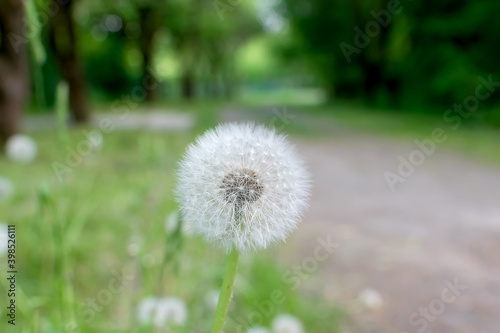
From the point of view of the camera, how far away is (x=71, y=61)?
37.9 feet

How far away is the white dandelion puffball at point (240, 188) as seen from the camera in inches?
27.3

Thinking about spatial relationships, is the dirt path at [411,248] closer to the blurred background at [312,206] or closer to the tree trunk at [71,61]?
the blurred background at [312,206]

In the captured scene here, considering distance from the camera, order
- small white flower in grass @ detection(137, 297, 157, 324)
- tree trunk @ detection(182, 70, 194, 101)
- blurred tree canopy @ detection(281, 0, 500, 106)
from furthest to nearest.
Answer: tree trunk @ detection(182, 70, 194, 101) → blurred tree canopy @ detection(281, 0, 500, 106) → small white flower in grass @ detection(137, 297, 157, 324)

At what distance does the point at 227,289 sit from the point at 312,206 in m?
4.36

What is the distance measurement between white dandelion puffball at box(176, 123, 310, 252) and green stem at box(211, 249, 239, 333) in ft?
0.10

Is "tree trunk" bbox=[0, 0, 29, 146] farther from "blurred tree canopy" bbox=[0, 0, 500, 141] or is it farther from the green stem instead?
the green stem

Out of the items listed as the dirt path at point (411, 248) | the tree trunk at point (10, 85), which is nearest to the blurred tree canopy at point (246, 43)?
A: the tree trunk at point (10, 85)

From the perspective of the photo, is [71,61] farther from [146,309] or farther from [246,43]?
[246,43]

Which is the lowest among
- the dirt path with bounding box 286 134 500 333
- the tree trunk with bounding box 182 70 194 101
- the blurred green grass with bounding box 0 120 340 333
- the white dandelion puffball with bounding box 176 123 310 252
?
the tree trunk with bounding box 182 70 194 101

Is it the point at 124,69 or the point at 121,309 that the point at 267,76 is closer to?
the point at 124,69

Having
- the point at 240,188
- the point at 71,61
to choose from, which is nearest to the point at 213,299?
the point at 240,188

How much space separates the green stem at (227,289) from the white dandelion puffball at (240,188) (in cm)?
3

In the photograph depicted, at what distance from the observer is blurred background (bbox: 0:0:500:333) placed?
1.88 meters

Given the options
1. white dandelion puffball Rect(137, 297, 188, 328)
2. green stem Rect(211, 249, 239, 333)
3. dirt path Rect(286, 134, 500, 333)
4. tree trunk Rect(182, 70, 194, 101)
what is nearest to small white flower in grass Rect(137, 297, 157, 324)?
white dandelion puffball Rect(137, 297, 188, 328)
